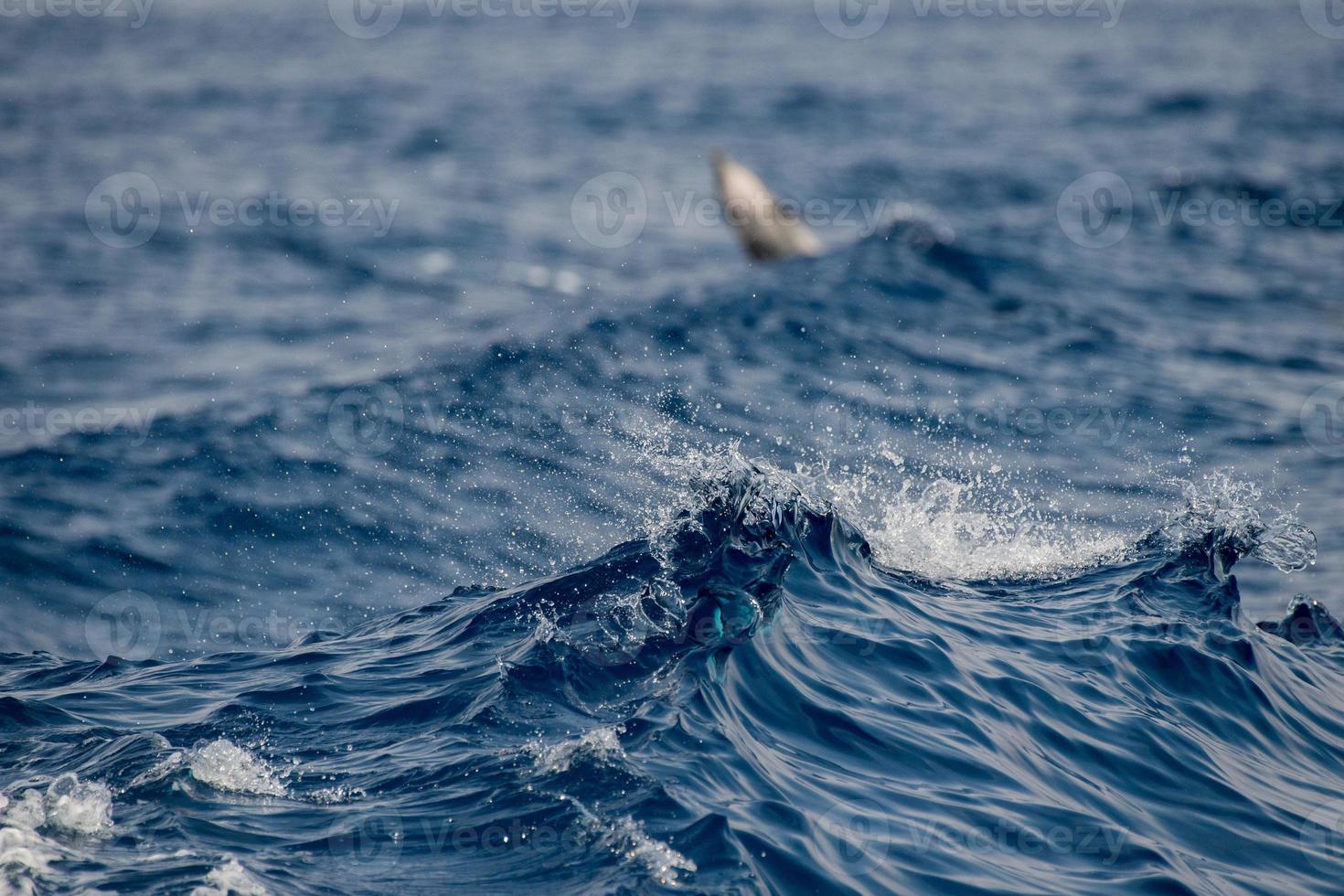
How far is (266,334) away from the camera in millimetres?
19109

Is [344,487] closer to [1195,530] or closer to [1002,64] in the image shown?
[1195,530]

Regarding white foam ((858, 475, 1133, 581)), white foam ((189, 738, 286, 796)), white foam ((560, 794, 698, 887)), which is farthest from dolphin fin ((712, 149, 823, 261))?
white foam ((560, 794, 698, 887))

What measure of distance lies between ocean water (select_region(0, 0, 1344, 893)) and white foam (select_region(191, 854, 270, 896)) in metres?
0.03

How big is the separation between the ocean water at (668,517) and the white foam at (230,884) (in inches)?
1.2

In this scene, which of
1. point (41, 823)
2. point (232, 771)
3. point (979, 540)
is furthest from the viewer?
point (979, 540)

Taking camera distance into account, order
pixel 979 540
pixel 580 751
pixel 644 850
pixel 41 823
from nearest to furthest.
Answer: pixel 644 850 < pixel 41 823 < pixel 580 751 < pixel 979 540

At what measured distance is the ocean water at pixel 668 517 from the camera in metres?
6.45

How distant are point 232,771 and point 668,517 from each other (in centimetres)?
383

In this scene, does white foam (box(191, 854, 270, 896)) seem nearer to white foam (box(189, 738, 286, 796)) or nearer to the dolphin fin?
white foam (box(189, 738, 286, 796))

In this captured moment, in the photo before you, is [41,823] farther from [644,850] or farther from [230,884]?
[644,850]

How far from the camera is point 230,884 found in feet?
18.6

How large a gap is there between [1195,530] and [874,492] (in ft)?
10.7

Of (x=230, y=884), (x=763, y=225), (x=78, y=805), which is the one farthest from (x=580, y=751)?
(x=763, y=225)

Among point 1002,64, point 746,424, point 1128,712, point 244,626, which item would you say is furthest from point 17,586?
point 1002,64
